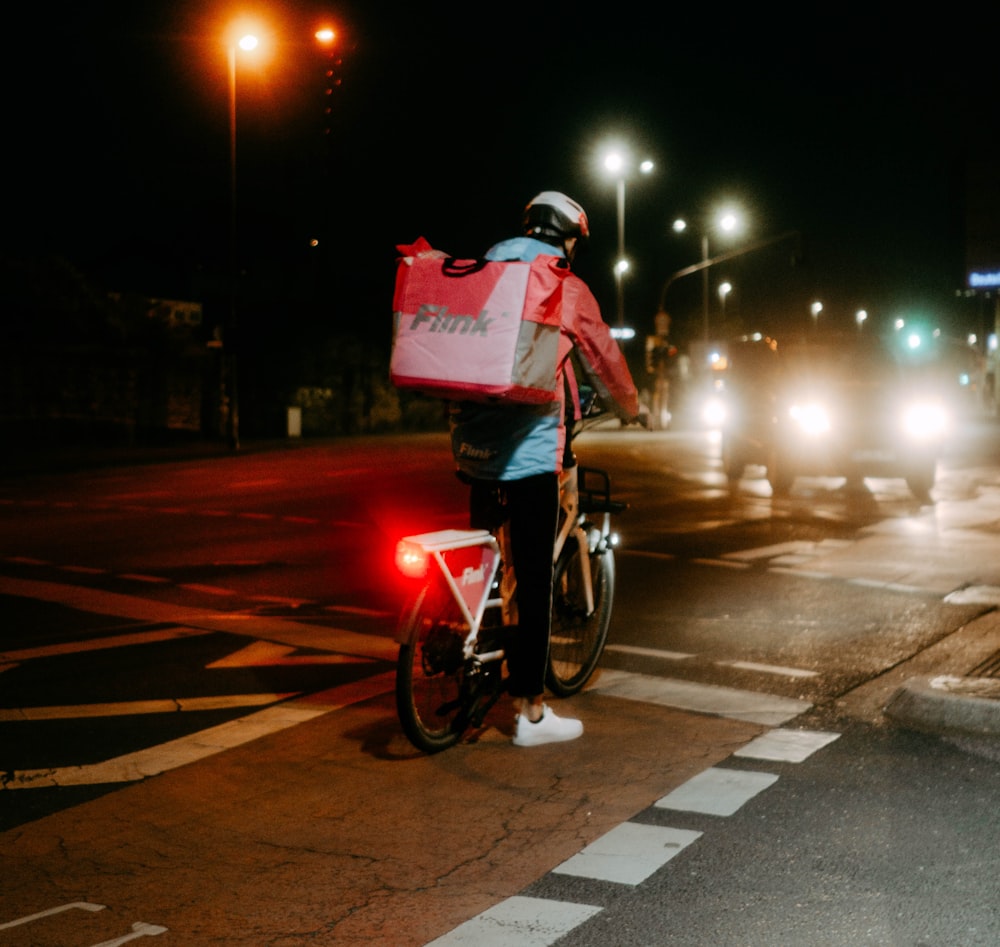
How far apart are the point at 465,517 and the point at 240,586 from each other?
15.5ft

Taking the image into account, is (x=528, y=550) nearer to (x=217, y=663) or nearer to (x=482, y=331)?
(x=482, y=331)

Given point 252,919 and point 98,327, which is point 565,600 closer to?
point 252,919

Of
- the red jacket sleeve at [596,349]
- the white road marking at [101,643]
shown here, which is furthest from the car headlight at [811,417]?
the red jacket sleeve at [596,349]

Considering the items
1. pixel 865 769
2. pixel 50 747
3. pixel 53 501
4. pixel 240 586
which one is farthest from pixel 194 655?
pixel 53 501

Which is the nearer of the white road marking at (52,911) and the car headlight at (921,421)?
the white road marking at (52,911)

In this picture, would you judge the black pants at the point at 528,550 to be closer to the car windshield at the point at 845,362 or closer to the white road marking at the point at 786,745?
the white road marking at the point at 786,745

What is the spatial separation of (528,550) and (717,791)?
1.18 m

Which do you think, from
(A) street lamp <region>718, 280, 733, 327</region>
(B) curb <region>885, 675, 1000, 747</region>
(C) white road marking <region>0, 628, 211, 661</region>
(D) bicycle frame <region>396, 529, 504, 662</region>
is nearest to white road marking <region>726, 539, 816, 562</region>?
(C) white road marking <region>0, 628, 211, 661</region>

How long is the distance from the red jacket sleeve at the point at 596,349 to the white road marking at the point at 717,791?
1.50 metres

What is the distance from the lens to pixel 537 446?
532cm

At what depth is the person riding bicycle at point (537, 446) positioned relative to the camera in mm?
5312

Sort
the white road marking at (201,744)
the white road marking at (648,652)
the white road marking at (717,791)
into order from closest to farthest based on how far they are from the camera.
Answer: the white road marking at (717,791), the white road marking at (201,744), the white road marking at (648,652)

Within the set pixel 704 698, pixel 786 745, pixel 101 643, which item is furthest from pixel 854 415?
pixel 786 745

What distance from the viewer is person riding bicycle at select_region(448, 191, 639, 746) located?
5312 mm
